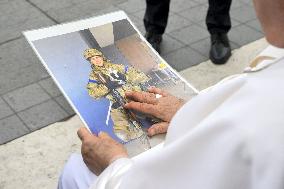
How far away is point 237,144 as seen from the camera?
2.51 ft

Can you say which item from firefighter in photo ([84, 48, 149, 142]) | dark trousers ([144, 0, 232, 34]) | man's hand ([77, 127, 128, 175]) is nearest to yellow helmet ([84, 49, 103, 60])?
firefighter in photo ([84, 48, 149, 142])

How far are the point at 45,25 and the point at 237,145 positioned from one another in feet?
9.70

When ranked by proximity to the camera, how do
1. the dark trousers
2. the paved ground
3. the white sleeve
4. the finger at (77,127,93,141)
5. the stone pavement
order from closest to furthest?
the white sleeve < the finger at (77,127,93,141) < the stone pavement < the paved ground < the dark trousers

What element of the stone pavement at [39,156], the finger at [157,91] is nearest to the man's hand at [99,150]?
the finger at [157,91]

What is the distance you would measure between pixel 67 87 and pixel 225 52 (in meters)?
1.86

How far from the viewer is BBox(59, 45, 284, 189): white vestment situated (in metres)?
0.76

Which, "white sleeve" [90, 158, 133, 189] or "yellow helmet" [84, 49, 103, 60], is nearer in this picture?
"white sleeve" [90, 158, 133, 189]

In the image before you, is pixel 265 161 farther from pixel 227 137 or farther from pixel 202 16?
pixel 202 16

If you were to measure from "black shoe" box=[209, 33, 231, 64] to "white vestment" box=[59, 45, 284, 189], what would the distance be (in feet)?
7.57

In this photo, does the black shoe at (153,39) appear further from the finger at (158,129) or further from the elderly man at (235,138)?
the elderly man at (235,138)

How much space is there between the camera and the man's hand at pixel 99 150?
127 centimetres

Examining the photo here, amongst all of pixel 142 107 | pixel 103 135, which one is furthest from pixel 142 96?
pixel 103 135

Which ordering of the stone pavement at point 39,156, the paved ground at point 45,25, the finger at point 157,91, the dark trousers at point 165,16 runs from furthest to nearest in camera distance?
the dark trousers at point 165,16 → the paved ground at point 45,25 → the stone pavement at point 39,156 → the finger at point 157,91

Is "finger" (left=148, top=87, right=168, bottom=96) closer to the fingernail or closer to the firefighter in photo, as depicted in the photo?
the firefighter in photo
